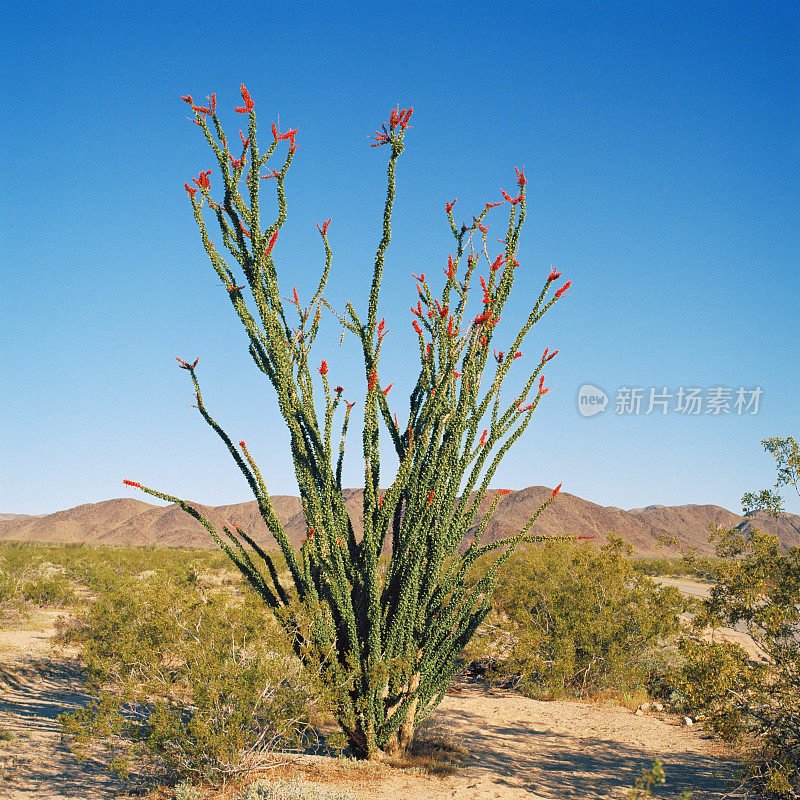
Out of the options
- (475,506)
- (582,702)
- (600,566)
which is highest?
(475,506)

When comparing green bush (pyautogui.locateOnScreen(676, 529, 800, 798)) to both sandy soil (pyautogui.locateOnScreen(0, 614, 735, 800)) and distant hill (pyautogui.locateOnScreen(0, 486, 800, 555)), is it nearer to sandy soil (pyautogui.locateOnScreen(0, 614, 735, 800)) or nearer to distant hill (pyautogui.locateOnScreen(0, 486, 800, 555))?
sandy soil (pyautogui.locateOnScreen(0, 614, 735, 800))

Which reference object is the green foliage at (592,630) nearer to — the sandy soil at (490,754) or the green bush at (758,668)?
the sandy soil at (490,754)

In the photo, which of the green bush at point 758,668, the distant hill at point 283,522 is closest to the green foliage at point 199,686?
the green bush at point 758,668

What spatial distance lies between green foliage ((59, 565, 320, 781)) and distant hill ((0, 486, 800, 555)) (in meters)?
58.0

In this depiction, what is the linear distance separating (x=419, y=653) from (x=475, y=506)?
1.74 m

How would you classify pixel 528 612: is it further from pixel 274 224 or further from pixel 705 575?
pixel 274 224

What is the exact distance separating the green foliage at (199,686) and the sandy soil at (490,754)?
0.78m

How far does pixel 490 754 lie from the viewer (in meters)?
7.88

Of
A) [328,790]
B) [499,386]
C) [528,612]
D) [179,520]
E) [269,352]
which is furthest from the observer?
[179,520]

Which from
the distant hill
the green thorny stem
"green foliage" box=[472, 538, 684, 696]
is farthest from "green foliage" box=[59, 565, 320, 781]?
the distant hill

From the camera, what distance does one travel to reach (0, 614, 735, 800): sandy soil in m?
6.39

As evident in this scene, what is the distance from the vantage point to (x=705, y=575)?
6785mm

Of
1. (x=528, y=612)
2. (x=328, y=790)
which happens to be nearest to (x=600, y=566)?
(x=528, y=612)

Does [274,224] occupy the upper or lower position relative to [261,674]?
upper
